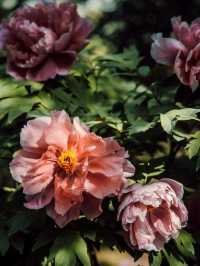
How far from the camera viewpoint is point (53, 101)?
70.4 inches

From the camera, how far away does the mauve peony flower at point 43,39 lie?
182 centimetres

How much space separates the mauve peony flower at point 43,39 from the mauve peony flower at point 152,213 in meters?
0.54

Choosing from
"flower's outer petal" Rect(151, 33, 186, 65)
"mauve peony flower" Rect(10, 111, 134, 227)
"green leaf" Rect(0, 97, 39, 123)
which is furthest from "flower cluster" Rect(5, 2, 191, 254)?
A: "flower's outer petal" Rect(151, 33, 186, 65)

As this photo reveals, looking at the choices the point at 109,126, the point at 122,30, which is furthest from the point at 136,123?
the point at 122,30

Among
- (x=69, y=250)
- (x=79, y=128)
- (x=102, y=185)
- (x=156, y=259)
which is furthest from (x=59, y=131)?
(x=156, y=259)

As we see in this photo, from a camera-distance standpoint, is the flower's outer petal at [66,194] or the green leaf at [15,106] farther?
the green leaf at [15,106]

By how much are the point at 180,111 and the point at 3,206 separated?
512 mm

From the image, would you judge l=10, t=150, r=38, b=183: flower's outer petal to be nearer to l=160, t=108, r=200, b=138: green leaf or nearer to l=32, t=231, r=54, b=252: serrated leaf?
l=32, t=231, r=54, b=252: serrated leaf

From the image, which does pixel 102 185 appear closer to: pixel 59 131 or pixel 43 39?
pixel 59 131

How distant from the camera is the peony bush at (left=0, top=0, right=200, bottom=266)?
1431mm

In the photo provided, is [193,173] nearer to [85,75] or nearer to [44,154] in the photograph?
[85,75]

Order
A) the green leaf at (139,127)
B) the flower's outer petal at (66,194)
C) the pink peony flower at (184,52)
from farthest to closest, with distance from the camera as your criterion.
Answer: the pink peony flower at (184,52), the green leaf at (139,127), the flower's outer petal at (66,194)

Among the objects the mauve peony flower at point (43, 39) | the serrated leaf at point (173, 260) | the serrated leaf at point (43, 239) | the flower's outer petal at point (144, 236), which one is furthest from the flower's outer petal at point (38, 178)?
the mauve peony flower at point (43, 39)

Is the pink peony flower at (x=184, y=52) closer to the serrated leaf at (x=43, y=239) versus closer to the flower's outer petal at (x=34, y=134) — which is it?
the flower's outer petal at (x=34, y=134)
